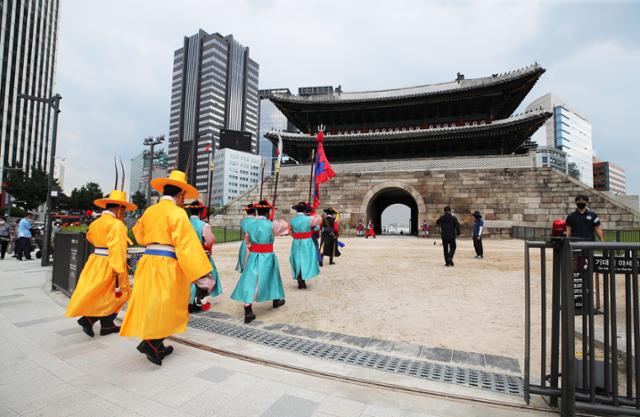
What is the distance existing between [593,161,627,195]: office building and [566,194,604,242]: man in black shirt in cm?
11255

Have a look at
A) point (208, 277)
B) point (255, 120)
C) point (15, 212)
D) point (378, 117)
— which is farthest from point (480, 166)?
point (255, 120)

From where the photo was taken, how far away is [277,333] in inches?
155

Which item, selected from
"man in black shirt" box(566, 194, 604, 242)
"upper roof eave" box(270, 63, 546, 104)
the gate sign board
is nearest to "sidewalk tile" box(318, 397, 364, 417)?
the gate sign board

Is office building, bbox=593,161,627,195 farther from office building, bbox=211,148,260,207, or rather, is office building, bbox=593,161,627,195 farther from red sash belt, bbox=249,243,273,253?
red sash belt, bbox=249,243,273,253

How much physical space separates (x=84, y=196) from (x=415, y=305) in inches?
2311

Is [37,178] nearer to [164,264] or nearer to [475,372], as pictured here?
[164,264]

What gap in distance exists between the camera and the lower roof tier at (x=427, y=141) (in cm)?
2191

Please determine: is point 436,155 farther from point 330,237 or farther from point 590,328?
point 590,328

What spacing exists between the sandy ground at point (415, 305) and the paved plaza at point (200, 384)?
0.39 m

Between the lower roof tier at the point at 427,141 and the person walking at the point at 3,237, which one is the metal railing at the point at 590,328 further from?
the lower roof tier at the point at 427,141

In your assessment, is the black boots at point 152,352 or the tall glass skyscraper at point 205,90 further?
the tall glass skyscraper at point 205,90

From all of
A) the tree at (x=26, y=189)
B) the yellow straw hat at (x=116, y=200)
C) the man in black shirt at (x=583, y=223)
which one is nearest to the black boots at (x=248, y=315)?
the yellow straw hat at (x=116, y=200)

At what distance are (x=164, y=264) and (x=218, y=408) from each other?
1.54m

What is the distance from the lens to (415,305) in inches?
201
